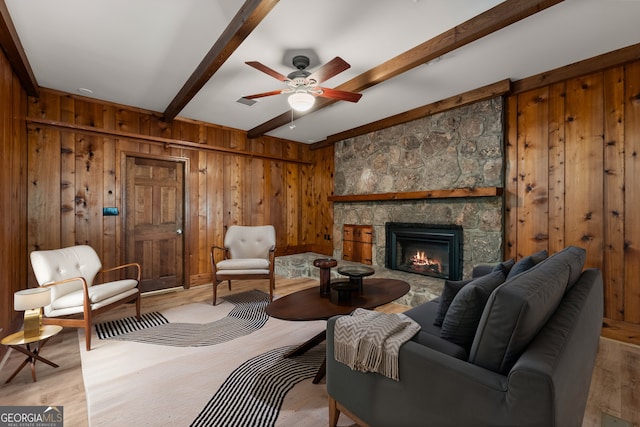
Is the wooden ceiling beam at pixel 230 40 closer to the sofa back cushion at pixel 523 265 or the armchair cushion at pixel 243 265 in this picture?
the armchair cushion at pixel 243 265

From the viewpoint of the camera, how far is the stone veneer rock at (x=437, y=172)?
128 inches

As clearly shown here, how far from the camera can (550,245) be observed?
2949mm

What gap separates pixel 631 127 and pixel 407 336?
2997 millimetres

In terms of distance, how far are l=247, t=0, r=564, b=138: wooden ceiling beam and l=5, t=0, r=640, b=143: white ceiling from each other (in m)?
0.06

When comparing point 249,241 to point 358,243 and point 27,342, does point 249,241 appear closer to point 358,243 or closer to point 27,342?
point 358,243

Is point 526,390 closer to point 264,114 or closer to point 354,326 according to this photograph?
point 354,326

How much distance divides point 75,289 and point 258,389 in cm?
216

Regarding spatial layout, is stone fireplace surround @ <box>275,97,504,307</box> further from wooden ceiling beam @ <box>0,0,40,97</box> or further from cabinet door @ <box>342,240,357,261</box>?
wooden ceiling beam @ <box>0,0,40,97</box>

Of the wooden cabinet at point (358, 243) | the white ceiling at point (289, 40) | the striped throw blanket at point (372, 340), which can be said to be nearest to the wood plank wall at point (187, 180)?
the white ceiling at point (289, 40)

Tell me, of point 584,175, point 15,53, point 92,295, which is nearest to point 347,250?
point 584,175

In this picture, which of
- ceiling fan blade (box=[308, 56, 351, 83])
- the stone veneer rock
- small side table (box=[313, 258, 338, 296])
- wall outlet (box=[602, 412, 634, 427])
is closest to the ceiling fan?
ceiling fan blade (box=[308, 56, 351, 83])

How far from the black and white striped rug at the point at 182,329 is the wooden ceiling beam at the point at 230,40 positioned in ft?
7.98

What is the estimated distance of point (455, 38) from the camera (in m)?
2.13

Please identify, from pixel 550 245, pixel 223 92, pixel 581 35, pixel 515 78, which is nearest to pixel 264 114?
pixel 223 92
